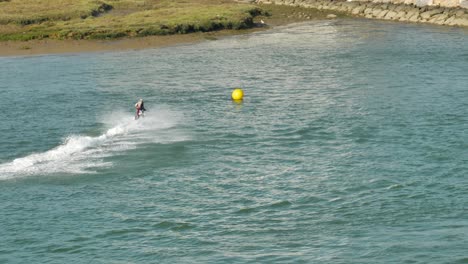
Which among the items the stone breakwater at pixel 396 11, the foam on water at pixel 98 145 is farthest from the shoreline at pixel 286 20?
the foam on water at pixel 98 145

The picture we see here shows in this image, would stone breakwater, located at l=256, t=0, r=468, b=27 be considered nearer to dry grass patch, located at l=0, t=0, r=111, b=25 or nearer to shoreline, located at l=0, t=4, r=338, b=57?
shoreline, located at l=0, t=4, r=338, b=57

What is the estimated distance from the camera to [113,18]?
84312mm

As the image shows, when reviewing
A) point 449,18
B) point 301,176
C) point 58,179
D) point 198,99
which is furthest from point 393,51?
point 58,179

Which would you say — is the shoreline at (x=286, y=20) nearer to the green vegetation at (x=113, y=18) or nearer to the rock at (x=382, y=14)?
the rock at (x=382, y=14)

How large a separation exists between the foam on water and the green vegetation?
31.6 metres

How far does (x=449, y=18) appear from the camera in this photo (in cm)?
7494

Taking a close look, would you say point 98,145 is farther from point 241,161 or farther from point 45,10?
point 45,10

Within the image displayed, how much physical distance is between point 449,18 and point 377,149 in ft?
136

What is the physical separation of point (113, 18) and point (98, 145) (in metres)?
46.5

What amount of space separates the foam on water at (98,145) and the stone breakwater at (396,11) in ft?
125

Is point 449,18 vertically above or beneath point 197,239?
above

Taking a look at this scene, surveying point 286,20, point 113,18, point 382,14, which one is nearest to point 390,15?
point 382,14

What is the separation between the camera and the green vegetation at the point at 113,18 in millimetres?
76500

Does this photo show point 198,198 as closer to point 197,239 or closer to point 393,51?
point 197,239
